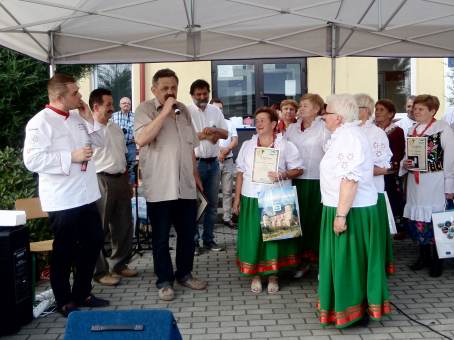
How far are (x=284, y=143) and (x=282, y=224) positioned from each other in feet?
2.49

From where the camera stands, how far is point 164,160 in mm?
4758

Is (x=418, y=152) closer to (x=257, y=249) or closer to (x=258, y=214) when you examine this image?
(x=258, y=214)

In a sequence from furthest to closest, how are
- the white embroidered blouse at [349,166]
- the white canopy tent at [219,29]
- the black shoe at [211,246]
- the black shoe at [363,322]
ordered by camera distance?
1. the black shoe at [211,246]
2. the white canopy tent at [219,29]
3. the black shoe at [363,322]
4. the white embroidered blouse at [349,166]

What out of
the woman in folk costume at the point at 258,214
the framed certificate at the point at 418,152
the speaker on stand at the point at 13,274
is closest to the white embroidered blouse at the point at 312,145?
the woman in folk costume at the point at 258,214

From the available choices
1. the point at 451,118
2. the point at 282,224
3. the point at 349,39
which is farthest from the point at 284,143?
the point at 451,118

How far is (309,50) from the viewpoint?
21.9ft

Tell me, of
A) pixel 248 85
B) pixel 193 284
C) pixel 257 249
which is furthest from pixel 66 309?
pixel 248 85

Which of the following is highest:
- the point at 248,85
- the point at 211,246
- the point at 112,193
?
the point at 248,85

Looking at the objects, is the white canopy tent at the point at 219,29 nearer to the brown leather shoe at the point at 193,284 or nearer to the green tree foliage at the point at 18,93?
the green tree foliage at the point at 18,93

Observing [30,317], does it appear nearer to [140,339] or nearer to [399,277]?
[140,339]

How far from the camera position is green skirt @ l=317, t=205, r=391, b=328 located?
160 inches

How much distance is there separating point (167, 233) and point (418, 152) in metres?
2.53

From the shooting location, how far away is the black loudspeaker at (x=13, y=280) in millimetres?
4160

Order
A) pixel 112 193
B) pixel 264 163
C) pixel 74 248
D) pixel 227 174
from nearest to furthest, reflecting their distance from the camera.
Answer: pixel 74 248 < pixel 264 163 < pixel 112 193 < pixel 227 174
